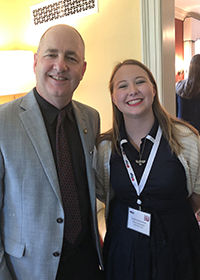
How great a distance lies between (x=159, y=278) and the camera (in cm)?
134

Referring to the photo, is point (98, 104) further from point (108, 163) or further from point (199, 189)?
point (199, 189)

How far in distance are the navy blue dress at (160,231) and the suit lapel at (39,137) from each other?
1.36 feet

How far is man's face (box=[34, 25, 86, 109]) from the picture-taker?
1.30 metres

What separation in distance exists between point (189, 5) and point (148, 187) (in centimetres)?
641

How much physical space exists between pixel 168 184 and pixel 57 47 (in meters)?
0.89

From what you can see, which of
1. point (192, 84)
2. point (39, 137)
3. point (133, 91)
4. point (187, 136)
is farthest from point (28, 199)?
point (192, 84)

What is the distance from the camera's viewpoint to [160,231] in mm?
1345

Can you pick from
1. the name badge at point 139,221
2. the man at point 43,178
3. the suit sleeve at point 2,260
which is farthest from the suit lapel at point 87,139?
the suit sleeve at point 2,260

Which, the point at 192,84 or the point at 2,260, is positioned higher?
the point at 192,84

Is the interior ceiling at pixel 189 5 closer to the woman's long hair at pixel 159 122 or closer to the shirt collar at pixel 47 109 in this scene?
the woman's long hair at pixel 159 122

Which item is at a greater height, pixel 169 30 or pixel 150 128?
pixel 169 30

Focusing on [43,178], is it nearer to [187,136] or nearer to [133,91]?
[133,91]

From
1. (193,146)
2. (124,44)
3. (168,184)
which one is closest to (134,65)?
(193,146)

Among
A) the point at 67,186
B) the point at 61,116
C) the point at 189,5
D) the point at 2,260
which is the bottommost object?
the point at 2,260
